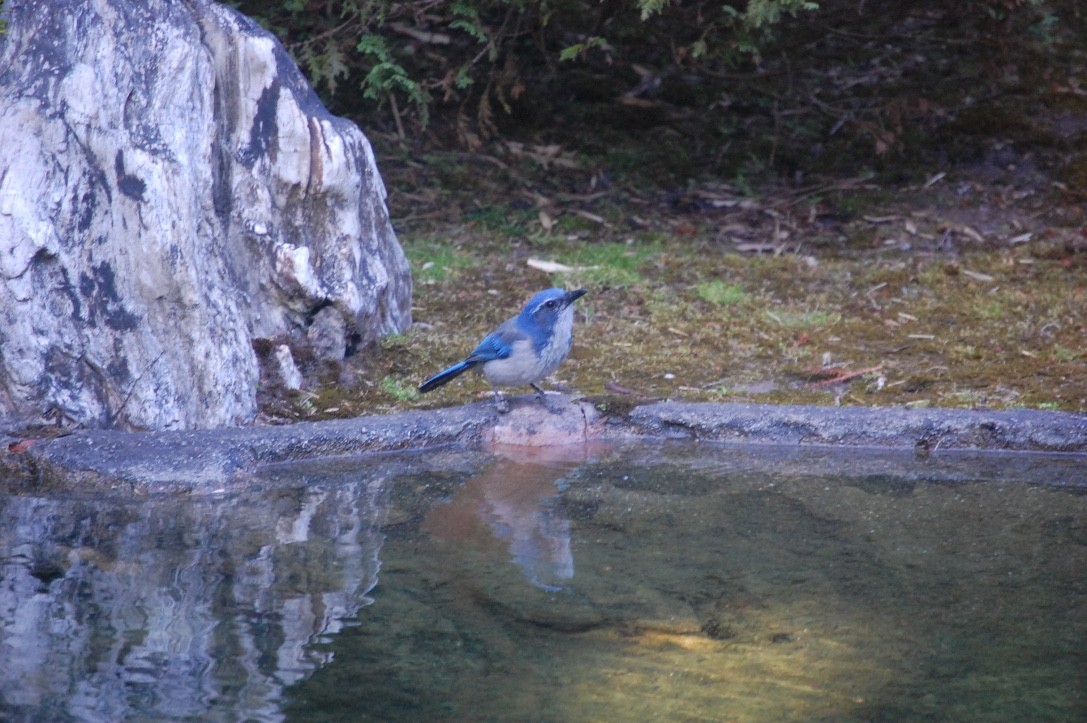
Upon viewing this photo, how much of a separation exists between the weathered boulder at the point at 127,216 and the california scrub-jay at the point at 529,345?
1130mm

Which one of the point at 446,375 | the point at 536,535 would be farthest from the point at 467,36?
the point at 536,535

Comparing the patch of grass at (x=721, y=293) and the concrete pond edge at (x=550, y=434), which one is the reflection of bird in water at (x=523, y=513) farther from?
the patch of grass at (x=721, y=293)

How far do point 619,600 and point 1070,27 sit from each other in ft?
30.2

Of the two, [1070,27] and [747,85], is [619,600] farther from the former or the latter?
[1070,27]

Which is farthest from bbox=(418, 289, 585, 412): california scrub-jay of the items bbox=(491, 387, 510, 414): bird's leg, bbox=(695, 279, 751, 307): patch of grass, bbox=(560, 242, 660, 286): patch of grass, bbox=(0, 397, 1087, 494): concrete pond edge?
bbox=(560, 242, 660, 286): patch of grass

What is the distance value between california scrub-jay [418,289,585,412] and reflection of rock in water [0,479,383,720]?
0.94 m

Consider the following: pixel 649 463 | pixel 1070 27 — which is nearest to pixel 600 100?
pixel 1070 27

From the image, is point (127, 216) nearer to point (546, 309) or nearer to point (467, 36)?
point (546, 309)

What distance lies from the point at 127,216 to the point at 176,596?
2.11 metres

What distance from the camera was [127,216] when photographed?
5438mm

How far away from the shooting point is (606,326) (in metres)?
7.51

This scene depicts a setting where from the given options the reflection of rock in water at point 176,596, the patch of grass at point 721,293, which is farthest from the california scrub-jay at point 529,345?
the patch of grass at point 721,293

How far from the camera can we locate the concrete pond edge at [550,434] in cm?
493

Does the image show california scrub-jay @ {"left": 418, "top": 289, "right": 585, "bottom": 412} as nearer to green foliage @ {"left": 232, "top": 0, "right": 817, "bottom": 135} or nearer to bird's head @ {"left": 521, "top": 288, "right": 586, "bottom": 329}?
bird's head @ {"left": 521, "top": 288, "right": 586, "bottom": 329}
